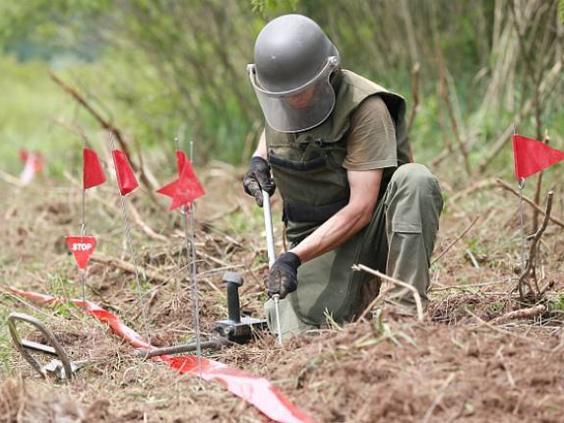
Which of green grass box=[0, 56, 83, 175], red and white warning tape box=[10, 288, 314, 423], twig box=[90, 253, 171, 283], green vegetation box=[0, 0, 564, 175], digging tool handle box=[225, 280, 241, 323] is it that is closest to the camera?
red and white warning tape box=[10, 288, 314, 423]

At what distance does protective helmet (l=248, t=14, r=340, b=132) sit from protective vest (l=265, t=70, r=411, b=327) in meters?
0.09

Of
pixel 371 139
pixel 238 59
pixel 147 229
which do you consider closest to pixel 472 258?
pixel 371 139

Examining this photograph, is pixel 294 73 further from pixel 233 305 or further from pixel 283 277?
pixel 233 305

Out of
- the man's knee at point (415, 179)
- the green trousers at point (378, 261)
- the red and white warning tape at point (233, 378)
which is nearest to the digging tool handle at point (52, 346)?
the red and white warning tape at point (233, 378)

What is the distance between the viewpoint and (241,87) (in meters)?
9.27

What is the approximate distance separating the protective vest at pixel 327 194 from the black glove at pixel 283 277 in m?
0.36

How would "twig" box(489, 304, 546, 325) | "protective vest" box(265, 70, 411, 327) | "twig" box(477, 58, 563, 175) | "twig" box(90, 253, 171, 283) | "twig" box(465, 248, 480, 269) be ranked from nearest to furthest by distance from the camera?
"twig" box(489, 304, 546, 325)
"protective vest" box(265, 70, 411, 327)
"twig" box(465, 248, 480, 269)
"twig" box(90, 253, 171, 283)
"twig" box(477, 58, 563, 175)

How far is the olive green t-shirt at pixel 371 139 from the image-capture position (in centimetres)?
381

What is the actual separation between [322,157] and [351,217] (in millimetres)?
295

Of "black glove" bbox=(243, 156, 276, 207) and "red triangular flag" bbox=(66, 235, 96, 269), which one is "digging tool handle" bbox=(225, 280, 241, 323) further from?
"red triangular flag" bbox=(66, 235, 96, 269)

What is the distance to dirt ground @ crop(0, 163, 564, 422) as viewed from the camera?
2.90 meters

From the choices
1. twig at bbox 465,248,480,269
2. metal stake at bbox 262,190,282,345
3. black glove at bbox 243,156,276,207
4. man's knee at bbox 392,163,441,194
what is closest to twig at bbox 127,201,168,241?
black glove at bbox 243,156,276,207

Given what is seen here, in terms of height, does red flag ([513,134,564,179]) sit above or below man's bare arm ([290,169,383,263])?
above

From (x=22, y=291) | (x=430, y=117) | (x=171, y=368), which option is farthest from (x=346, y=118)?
(x=430, y=117)
